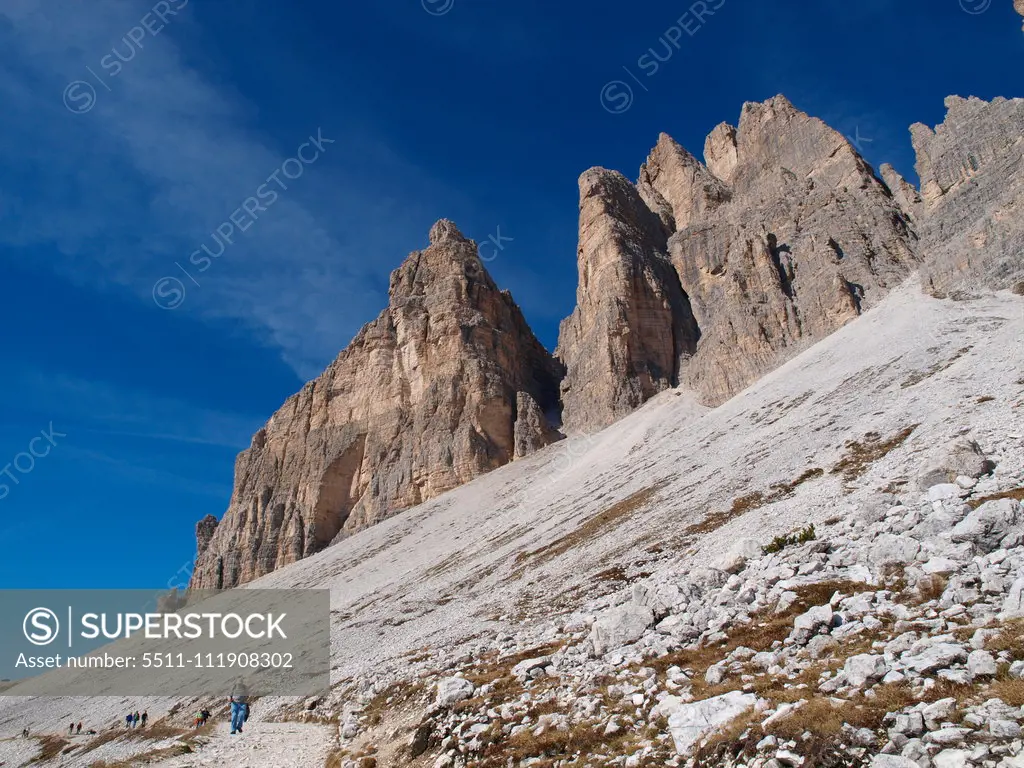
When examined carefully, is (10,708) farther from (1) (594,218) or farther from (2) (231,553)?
(1) (594,218)

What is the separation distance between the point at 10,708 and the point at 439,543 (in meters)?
46.4

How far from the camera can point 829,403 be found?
145 feet

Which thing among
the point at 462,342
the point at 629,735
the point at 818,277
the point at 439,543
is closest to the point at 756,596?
the point at 629,735

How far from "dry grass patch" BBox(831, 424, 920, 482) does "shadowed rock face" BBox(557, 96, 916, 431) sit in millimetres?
46807

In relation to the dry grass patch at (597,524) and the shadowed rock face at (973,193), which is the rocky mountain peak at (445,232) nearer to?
the shadowed rock face at (973,193)

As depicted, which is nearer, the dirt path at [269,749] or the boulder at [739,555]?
the dirt path at [269,749]

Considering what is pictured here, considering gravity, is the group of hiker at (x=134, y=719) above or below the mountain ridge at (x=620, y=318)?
below

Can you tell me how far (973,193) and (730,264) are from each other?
30443 mm

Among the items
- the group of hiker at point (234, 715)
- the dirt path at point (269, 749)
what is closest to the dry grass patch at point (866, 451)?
the dirt path at point (269, 749)

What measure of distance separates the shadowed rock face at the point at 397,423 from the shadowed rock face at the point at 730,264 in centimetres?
1192

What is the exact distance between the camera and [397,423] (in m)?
107

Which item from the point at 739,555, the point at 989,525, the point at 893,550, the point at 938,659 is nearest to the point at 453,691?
the point at 739,555

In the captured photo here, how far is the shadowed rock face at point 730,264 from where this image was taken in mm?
79438

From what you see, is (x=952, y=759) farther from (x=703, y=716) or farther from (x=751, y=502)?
(x=751, y=502)
